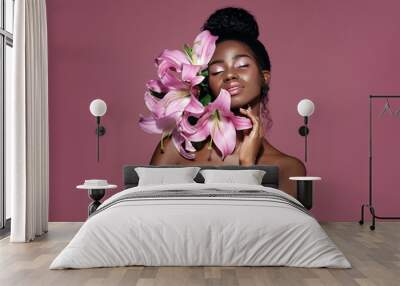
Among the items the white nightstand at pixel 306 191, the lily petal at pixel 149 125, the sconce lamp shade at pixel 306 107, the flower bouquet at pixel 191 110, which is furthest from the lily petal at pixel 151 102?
the white nightstand at pixel 306 191

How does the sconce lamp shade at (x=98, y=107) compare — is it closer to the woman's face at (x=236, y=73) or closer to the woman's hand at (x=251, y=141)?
the woman's face at (x=236, y=73)

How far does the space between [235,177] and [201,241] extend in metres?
2.17

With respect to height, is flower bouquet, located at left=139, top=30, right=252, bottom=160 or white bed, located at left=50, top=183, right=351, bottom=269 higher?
flower bouquet, located at left=139, top=30, right=252, bottom=160

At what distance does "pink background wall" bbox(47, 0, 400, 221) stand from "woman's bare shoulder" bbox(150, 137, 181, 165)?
12 centimetres

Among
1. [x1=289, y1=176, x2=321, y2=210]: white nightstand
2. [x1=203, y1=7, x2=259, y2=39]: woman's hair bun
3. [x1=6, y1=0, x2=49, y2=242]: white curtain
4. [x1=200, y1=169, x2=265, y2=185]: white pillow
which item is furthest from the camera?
[x1=203, y1=7, x2=259, y2=39]: woman's hair bun

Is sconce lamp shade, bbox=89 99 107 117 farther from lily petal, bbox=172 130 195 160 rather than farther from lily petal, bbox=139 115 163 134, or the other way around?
lily petal, bbox=172 130 195 160

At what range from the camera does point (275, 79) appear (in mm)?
7535

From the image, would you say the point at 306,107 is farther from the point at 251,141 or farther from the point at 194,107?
the point at 194,107

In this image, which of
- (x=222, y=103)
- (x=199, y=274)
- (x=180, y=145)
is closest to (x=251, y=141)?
(x=222, y=103)

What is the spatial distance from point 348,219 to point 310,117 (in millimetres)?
1348

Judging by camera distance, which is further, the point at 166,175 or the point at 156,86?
the point at 156,86

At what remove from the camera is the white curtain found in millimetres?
6102

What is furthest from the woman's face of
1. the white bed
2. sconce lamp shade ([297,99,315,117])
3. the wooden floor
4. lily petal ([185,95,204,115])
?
the white bed

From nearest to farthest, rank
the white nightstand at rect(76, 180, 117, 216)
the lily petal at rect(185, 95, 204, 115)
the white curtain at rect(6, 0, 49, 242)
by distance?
the white curtain at rect(6, 0, 49, 242) < the white nightstand at rect(76, 180, 117, 216) < the lily petal at rect(185, 95, 204, 115)
